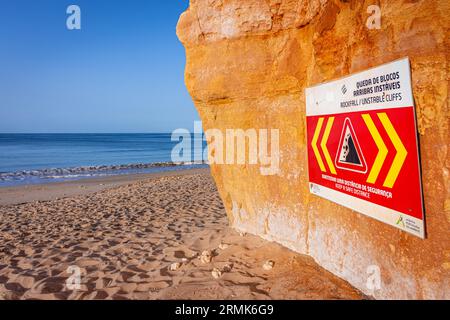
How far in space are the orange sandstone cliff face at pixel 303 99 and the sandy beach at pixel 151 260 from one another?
327mm

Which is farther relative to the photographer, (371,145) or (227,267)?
(227,267)

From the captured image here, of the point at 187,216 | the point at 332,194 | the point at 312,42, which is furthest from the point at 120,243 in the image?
the point at 312,42

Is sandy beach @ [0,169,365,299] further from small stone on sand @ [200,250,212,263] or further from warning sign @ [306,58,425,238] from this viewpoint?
warning sign @ [306,58,425,238]

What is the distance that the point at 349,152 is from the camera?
2551mm

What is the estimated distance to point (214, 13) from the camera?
391 cm

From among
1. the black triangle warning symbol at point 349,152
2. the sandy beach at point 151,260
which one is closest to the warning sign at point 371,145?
the black triangle warning symbol at point 349,152

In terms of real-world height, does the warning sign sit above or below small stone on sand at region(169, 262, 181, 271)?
above

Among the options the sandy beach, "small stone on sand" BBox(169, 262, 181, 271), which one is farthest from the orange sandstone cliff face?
"small stone on sand" BBox(169, 262, 181, 271)

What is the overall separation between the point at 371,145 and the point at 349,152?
27cm

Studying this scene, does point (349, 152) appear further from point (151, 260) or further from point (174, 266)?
point (151, 260)

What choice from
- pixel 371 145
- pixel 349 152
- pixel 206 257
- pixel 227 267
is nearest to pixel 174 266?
pixel 206 257

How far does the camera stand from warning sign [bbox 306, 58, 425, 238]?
77.1 inches

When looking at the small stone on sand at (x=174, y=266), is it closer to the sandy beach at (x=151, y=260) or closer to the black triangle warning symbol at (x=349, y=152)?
the sandy beach at (x=151, y=260)

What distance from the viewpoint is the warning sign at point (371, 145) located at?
196 cm
